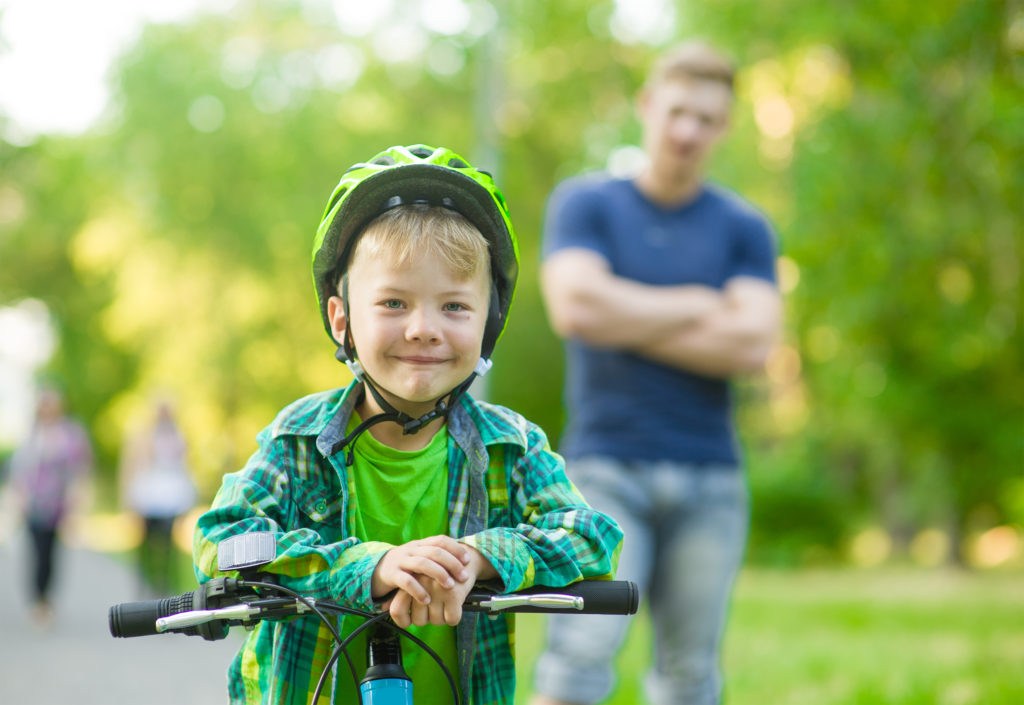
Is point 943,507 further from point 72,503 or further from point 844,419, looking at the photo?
point 72,503

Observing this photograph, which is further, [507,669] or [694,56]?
[694,56]

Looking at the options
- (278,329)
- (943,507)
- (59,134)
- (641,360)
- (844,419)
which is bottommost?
(641,360)

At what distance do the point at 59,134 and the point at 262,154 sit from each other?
9418 millimetres

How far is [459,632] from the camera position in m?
2.54

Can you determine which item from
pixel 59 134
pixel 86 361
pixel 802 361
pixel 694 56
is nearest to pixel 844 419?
pixel 802 361

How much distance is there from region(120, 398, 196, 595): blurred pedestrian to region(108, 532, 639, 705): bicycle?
10.5 m

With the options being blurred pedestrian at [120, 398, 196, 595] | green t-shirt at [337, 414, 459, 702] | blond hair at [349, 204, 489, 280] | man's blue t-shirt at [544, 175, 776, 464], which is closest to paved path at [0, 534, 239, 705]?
blurred pedestrian at [120, 398, 196, 595]

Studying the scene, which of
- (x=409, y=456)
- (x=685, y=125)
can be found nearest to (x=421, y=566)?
(x=409, y=456)

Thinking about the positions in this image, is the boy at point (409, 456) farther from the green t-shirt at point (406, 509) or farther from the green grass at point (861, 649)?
the green grass at point (861, 649)

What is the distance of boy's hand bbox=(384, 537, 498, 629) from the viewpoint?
2225mm

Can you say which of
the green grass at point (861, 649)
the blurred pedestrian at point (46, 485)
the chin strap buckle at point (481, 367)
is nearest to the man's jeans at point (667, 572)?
the chin strap buckle at point (481, 367)

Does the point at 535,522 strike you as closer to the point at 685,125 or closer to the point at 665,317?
the point at 665,317

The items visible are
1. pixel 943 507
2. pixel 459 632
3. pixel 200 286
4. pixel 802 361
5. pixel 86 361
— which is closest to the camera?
pixel 459 632

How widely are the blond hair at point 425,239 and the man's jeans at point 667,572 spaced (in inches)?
69.7
